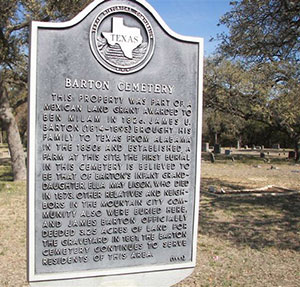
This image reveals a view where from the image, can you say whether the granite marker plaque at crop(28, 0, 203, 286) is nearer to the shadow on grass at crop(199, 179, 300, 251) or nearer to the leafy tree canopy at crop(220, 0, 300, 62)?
the shadow on grass at crop(199, 179, 300, 251)

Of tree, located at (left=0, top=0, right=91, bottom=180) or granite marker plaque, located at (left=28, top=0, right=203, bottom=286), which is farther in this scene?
tree, located at (left=0, top=0, right=91, bottom=180)

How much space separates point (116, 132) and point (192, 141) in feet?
2.86

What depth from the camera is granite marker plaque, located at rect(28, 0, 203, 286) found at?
3695 mm

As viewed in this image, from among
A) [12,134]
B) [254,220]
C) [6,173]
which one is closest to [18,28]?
[12,134]

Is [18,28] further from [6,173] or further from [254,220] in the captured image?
[254,220]

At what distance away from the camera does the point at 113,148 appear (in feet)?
12.7

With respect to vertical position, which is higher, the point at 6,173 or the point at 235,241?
the point at 6,173

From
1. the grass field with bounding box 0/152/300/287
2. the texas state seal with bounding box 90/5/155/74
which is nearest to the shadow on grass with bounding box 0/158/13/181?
the grass field with bounding box 0/152/300/287

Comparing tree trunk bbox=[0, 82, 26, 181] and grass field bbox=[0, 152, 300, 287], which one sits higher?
tree trunk bbox=[0, 82, 26, 181]

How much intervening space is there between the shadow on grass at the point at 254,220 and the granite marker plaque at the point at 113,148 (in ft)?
10.9

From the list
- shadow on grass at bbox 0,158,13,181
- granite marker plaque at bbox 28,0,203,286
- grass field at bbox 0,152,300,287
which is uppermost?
granite marker plaque at bbox 28,0,203,286

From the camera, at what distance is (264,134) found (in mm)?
50406

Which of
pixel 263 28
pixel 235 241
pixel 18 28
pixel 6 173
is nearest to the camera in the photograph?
pixel 235 241

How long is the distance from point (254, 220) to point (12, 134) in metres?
9.62
